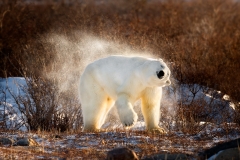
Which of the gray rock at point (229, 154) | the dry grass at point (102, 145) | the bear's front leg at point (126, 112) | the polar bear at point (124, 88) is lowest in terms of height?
the gray rock at point (229, 154)

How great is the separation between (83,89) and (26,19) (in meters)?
9.62

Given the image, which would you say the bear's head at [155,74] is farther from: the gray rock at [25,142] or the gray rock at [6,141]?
the gray rock at [6,141]

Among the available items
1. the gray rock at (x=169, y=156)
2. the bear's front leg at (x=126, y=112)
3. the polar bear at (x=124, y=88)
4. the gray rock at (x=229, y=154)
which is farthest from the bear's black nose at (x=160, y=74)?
the gray rock at (x=229, y=154)

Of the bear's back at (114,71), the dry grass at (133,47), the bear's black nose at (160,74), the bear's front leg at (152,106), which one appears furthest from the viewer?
the dry grass at (133,47)

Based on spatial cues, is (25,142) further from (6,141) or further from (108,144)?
(108,144)

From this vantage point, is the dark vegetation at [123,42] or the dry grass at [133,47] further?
the dry grass at [133,47]

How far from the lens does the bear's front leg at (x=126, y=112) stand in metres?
6.84

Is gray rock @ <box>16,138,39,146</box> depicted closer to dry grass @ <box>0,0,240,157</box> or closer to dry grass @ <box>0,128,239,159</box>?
dry grass @ <box>0,128,239,159</box>

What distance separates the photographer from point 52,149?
5465mm

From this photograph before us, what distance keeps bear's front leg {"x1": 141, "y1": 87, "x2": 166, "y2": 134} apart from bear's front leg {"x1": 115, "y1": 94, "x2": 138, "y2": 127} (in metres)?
0.38

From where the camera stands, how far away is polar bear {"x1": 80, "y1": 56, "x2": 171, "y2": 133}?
6.84 m

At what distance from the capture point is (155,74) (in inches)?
264

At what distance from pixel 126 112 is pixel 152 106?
61 centimetres

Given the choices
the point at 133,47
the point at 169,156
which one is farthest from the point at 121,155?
the point at 133,47
